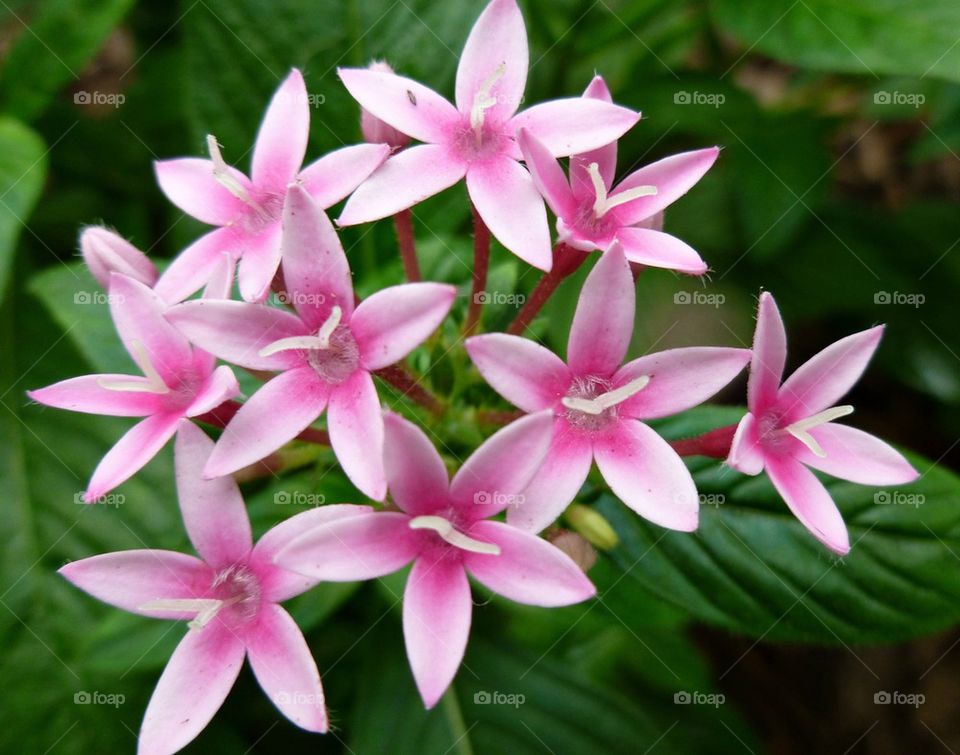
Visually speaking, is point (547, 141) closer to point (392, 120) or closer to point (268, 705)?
point (392, 120)

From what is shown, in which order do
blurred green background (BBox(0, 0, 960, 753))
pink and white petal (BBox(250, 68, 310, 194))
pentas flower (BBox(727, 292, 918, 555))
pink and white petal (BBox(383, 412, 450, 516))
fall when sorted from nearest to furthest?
pink and white petal (BBox(383, 412, 450, 516)), pentas flower (BBox(727, 292, 918, 555)), pink and white petal (BBox(250, 68, 310, 194)), blurred green background (BBox(0, 0, 960, 753))

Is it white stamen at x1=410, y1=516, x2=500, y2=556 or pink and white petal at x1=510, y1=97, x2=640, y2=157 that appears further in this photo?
pink and white petal at x1=510, y1=97, x2=640, y2=157

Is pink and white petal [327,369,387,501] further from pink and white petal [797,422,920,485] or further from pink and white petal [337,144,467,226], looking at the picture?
pink and white petal [797,422,920,485]

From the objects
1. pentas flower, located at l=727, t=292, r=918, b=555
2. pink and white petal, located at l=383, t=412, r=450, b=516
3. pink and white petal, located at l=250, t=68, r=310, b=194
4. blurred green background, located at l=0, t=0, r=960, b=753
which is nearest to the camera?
pink and white petal, located at l=383, t=412, r=450, b=516

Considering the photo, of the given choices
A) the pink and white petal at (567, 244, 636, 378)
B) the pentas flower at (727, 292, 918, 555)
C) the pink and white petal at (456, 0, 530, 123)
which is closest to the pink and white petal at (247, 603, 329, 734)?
the pink and white petal at (567, 244, 636, 378)

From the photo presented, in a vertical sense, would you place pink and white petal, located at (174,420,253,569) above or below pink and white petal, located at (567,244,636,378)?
below

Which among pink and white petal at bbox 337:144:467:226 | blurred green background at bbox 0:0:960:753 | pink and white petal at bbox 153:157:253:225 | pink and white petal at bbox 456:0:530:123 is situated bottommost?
blurred green background at bbox 0:0:960:753

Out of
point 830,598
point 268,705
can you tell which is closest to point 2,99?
point 268,705
